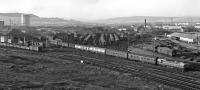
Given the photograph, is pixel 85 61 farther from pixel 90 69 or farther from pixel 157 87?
pixel 157 87

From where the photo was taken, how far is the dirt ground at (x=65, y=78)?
984 inches

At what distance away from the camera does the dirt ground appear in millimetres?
25000

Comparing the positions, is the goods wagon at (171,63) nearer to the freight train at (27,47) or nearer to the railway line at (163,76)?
the railway line at (163,76)

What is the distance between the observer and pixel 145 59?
41.1m

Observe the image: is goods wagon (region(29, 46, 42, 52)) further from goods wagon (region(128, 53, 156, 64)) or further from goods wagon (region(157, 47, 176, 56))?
goods wagon (region(157, 47, 176, 56))

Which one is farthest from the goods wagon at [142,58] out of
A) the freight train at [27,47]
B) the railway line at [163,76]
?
the freight train at [27,47]

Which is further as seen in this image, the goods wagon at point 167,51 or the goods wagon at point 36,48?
the goods wagon at point 36,48

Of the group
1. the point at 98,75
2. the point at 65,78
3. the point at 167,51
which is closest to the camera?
the point at 65,78

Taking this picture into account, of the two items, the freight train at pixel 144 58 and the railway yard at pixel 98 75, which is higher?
the freight train at pixel 144 58

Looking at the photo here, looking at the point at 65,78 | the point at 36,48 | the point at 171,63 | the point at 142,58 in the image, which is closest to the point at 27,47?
the point at 36,48

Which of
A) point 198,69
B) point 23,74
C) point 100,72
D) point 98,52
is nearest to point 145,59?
point 198,69

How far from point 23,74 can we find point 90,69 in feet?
27.3

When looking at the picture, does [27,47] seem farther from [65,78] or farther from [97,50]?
[65,78]

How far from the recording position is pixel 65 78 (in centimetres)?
2900
